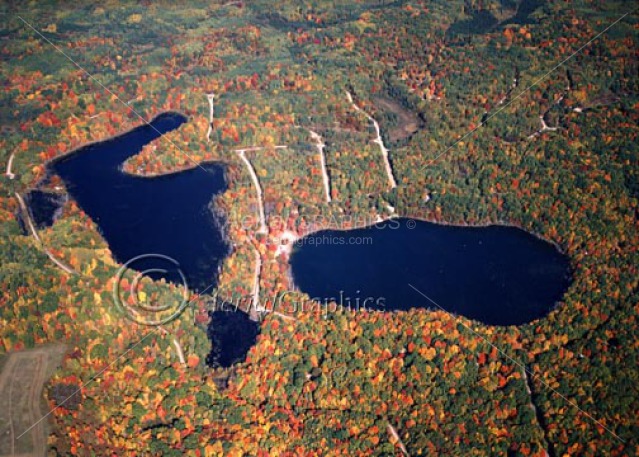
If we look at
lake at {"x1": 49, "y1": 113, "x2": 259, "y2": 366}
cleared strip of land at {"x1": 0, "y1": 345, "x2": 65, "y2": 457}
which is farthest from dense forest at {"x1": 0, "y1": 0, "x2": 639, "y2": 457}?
lake at {"x1": 49, "y1": 113, "x2": 259, "y2": 366}

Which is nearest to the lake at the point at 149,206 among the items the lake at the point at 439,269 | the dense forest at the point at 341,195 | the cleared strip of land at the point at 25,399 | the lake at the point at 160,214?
the lake at the point at 160,214

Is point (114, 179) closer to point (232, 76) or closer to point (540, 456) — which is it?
point (232, 76)

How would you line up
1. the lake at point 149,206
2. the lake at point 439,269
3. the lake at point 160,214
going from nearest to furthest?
the lake at point 160,214 < the lake at point 439,269 < the lake at point 149,206

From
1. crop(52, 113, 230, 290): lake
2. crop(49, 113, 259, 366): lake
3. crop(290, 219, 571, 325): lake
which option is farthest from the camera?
crop(52, 113, 230, 290): lake

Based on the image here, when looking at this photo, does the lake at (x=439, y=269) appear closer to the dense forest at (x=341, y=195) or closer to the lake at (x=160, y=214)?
the dense forest at (x=341, y=195)

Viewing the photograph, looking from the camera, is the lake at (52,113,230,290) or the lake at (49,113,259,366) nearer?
the lake at (49,113,259,366)

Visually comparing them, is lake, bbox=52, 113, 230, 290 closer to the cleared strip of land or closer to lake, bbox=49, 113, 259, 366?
lake, bbox=49, 113, 259, 366
